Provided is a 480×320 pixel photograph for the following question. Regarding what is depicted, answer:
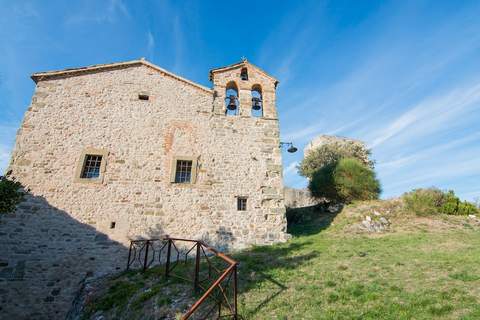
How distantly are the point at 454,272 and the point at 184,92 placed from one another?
1053cm

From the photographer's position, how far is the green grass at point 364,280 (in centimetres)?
446

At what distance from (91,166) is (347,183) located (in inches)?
480

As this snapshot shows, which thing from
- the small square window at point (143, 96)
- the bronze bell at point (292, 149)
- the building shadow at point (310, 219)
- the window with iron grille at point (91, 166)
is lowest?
the building shadow at point (310, 219)

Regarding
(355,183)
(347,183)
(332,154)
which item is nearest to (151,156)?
(347,183)

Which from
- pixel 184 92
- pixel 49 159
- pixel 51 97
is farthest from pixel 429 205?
pixel 51 97

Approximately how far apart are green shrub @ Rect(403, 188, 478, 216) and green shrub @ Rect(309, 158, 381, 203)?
1707 millimetres

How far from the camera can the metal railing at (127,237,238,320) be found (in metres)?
4.41

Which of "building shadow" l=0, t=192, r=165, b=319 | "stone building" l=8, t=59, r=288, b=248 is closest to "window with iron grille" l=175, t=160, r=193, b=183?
"stone building" l=8, t=59, r=288, b=248

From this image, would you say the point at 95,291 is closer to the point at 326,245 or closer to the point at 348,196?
the point at 326,245

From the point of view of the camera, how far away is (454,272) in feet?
19.5

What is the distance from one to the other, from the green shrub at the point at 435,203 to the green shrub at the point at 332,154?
952 centimetres

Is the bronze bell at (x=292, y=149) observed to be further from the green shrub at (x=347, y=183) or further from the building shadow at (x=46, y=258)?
the building shadow at (x=46, y=258)

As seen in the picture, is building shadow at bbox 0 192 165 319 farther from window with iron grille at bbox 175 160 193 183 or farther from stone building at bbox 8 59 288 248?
window with iron grille at bbox 175 160 193 183

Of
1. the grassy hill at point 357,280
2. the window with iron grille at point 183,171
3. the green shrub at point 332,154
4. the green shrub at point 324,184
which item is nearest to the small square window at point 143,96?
the window with iron grille at point 183,171
